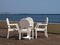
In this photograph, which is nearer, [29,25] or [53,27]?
[29,25]

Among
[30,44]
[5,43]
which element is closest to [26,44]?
[30,44]

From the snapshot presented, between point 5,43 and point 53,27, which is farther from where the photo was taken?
point 53,27

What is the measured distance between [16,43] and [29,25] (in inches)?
46.0

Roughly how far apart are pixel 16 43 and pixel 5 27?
442 cm

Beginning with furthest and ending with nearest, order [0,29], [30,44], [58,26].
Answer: [0,29]
[58,26]
[30,44]

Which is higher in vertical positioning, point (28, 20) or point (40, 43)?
point (28, 20)

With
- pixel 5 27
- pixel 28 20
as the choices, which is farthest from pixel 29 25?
pixel 5 27

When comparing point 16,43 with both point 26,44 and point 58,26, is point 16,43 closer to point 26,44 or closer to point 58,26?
point 26,44

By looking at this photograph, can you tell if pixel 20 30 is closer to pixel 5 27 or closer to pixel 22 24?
pixel 22 24

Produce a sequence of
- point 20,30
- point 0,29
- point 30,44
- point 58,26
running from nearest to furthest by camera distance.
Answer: point 30,44
point 20,30
point 58,26
point 0,29

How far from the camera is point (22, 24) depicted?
29.2ft

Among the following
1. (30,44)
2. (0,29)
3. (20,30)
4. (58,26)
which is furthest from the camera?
(0,29)

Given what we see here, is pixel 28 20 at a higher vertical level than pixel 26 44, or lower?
higher

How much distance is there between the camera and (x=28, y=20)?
8.80m
